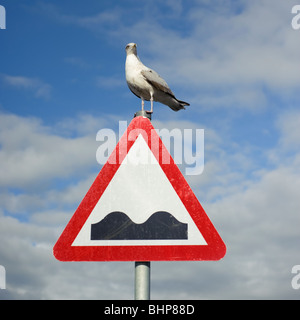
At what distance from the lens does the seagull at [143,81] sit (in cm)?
362

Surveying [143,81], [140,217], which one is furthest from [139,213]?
[143,81]

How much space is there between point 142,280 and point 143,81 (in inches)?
77.5

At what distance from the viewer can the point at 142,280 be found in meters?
2.24

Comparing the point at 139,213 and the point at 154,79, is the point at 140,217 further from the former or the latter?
the point at 154,79

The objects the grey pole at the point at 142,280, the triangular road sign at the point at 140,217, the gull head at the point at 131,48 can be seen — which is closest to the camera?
the grey pole at the point at 142,280

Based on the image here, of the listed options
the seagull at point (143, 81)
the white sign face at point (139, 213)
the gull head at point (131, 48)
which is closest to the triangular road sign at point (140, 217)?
the white sign face at point (139, 213)

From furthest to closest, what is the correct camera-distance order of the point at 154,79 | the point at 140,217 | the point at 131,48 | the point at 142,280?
the point at 131,48 → the point at 154,79 → the point at 140,217 → the point at 142,280

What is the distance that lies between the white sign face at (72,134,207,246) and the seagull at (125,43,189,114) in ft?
3.62

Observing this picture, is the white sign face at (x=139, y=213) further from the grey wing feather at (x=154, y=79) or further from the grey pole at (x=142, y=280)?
the grey wing feather at (x=154, y=79)

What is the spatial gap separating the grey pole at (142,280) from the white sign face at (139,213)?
0.13 metres

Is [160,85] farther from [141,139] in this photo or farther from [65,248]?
[65,248]

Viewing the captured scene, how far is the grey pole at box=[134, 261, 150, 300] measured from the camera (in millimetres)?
2171
